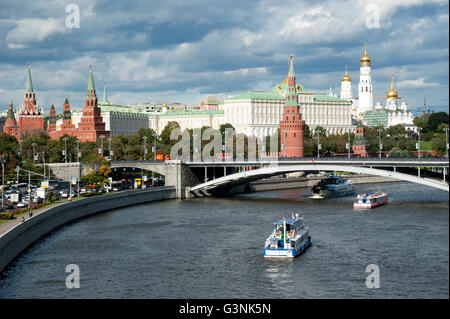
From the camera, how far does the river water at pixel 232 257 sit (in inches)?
1441

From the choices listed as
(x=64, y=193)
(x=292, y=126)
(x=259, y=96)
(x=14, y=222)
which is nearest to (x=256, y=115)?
(x=259, y=96)

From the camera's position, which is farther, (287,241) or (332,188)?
(332,188)

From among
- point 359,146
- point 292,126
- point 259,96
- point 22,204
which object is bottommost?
point 22,204

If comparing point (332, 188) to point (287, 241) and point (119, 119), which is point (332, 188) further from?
point (119, 119)

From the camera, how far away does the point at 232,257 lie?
44094mm

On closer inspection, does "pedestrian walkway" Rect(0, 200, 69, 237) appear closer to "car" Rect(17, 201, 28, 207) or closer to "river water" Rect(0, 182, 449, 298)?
"river water" Rect(0, 182, 449, 298)

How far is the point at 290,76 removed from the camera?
113938 millimetres

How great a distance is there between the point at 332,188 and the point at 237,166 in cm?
1045

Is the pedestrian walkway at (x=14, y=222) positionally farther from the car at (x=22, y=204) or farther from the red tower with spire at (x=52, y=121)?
the red tower with spire at (x=52, y=121)

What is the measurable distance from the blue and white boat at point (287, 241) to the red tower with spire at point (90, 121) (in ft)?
315

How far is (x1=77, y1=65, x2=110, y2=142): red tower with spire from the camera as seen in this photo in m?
141
